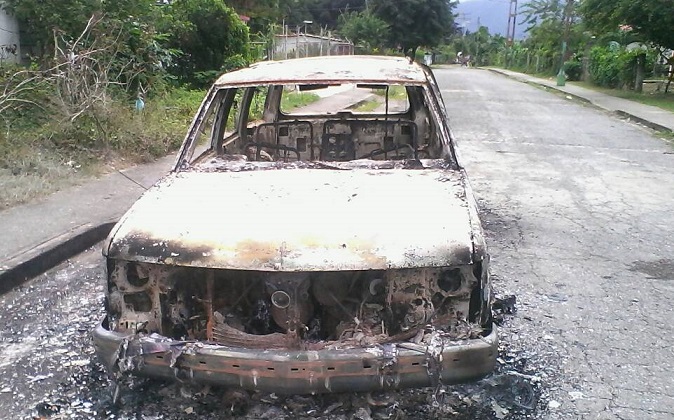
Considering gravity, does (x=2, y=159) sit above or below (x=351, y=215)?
below

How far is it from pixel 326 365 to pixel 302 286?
40cm

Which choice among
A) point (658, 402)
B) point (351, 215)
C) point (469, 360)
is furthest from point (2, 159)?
point (658, 402)

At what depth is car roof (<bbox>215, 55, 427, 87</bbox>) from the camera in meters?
4.44

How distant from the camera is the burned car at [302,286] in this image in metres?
2.89

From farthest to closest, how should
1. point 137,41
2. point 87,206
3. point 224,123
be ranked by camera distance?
point 137,41
point 87,206
point 224,123

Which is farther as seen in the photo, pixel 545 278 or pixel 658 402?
pixel 545 278

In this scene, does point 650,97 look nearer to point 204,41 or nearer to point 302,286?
point 204,41

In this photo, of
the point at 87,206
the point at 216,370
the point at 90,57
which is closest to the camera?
the point at 216,370

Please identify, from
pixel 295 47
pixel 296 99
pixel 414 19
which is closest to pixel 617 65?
pixel 295 47

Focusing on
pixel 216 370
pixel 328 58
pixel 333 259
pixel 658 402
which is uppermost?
pixel 328 58

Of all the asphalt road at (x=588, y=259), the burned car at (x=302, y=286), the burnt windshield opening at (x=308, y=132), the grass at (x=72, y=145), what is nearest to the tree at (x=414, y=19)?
the asphalt road at (x=588, y=259)

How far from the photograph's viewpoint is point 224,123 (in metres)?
5.04

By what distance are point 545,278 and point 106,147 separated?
6191 millimetres

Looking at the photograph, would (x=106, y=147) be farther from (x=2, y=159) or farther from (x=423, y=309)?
(x=423, y=309)
